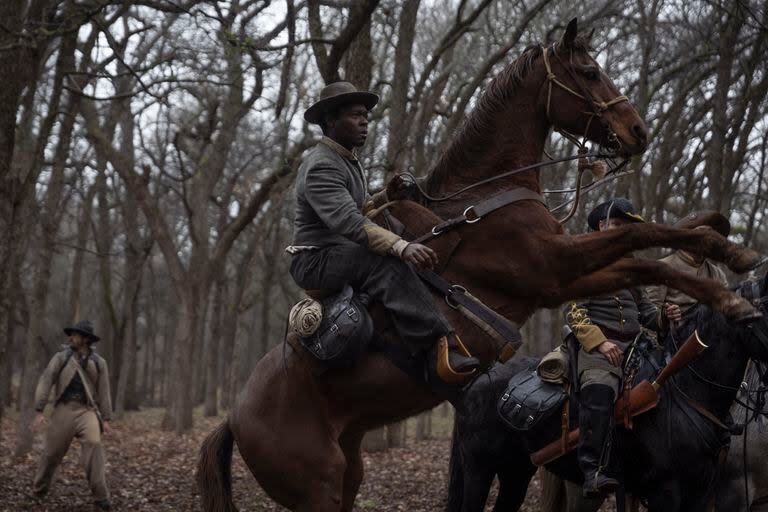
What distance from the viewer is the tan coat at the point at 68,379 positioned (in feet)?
41.1

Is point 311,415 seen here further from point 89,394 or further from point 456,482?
point 89,394

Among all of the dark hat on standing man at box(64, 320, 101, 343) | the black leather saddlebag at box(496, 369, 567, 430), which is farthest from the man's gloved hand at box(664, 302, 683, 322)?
the dark hat on standing man at box(64, 320, 101, 343)

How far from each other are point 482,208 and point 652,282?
1.18 metres

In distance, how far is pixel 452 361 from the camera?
536 centimetres

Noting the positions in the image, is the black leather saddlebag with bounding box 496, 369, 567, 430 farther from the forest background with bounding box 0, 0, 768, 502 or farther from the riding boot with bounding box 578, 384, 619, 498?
the forest background with bounding box 0, 0, 768, 502

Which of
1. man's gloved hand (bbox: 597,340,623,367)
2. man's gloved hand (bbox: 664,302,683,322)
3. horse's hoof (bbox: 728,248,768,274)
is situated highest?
horse's hoof (bbox: 728,248,768,274)

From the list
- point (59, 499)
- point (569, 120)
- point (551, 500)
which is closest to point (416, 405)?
point (569, 120)

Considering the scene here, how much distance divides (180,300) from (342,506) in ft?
48.8

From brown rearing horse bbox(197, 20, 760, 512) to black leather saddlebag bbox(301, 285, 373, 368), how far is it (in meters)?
0.21

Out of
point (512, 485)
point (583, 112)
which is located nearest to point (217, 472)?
point (512, 485)

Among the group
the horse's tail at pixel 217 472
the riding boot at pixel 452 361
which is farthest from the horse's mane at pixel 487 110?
the horse's tail at pixel 217 472

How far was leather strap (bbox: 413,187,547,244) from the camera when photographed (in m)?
5.55

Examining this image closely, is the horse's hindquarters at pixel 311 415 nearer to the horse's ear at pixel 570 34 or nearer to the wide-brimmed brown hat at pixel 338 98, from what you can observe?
the wide-brimmed brown hat at pixel 338 98

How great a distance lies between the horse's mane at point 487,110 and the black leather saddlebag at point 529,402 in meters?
2.65
